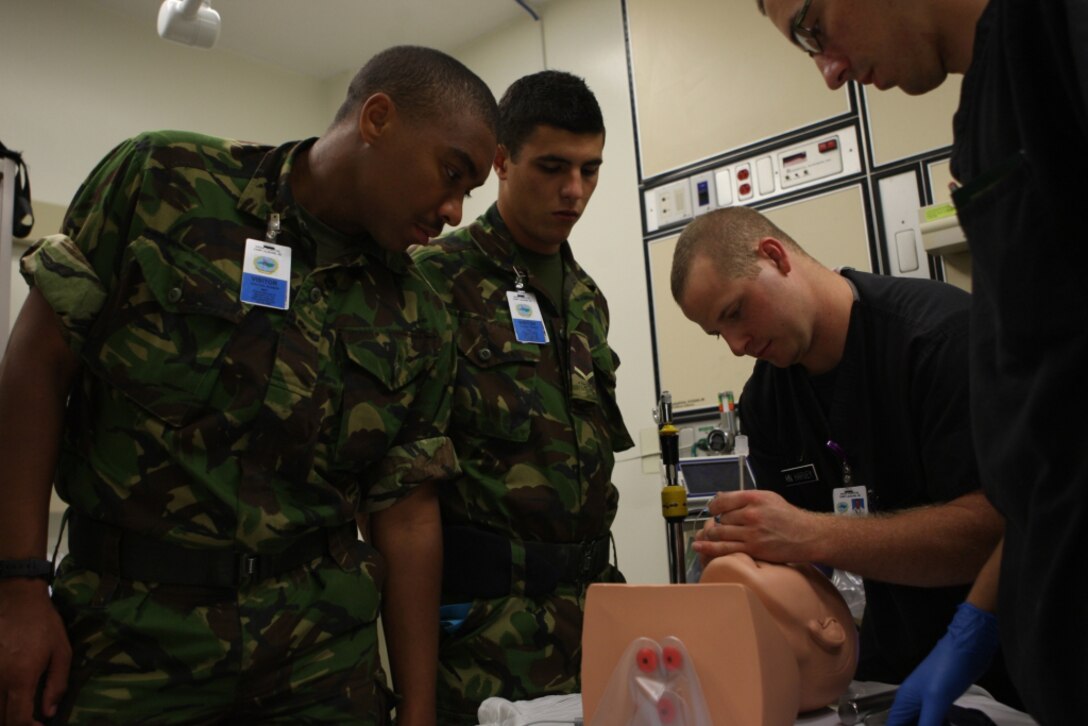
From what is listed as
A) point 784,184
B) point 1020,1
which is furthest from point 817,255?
point 1020,1

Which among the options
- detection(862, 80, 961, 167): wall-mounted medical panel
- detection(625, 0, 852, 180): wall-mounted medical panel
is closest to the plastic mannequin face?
detection(862, 80, 961, 167): wall-mounted medical panel

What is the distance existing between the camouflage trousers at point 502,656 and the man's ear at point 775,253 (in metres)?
0.75

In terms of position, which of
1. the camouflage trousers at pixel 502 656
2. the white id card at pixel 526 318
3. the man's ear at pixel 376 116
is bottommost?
the camouflage trousers at pixel 502 656

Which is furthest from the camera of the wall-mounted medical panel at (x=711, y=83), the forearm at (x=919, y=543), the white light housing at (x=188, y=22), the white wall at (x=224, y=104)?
the white wall at (x=224, y=104)

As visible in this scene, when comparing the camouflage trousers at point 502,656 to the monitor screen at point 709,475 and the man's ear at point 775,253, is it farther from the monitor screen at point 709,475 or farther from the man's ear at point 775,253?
the monitor screen at point 709,475

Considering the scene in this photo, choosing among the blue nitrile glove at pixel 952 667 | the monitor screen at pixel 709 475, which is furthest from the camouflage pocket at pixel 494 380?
the monitor screen at pixel 709 475

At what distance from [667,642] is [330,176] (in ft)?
3.03

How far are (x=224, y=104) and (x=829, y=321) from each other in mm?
3935

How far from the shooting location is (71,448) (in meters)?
1.25

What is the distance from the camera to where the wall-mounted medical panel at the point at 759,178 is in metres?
3.06

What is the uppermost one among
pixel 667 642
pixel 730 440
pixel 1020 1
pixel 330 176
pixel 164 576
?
pixel 330 176

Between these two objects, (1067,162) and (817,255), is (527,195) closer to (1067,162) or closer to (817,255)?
(1067,162)

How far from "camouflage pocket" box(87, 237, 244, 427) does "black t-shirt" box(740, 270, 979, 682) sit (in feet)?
3.48

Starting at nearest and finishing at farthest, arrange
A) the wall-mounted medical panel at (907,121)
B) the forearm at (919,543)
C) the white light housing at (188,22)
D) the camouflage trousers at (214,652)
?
1. the camouflage trousers at (214,652)
2. the forearm at (919,543)
3. the wall-mounted medical panel at (907,121)
4. the white light housing at (188,22)
